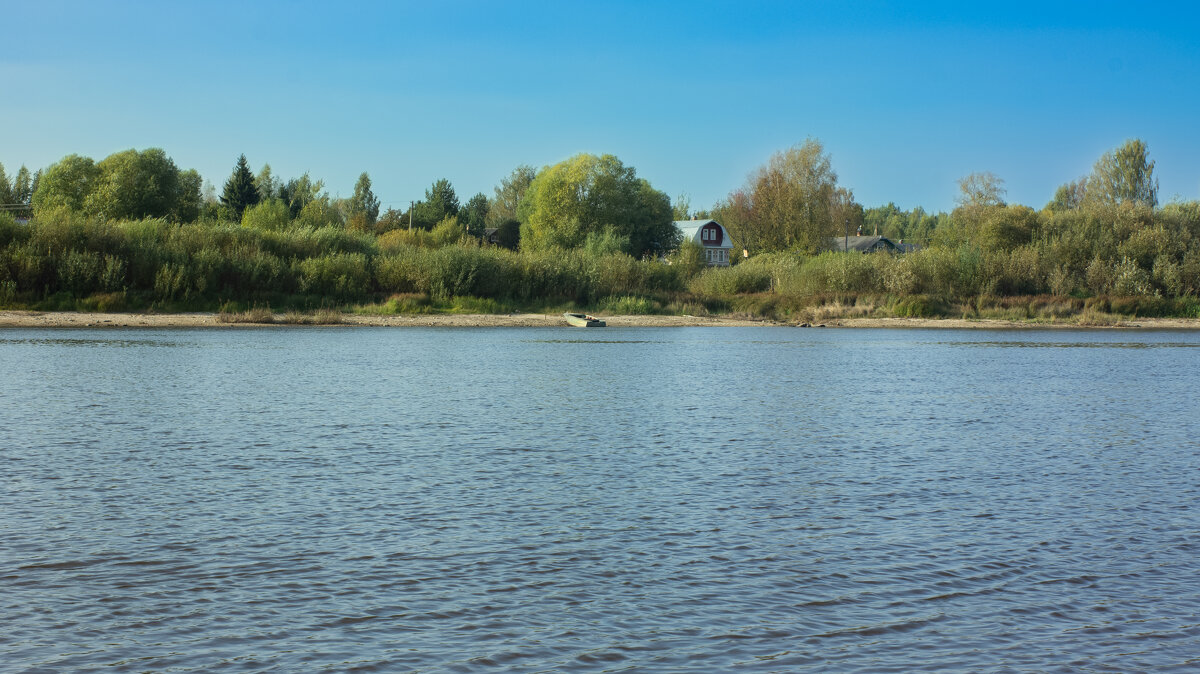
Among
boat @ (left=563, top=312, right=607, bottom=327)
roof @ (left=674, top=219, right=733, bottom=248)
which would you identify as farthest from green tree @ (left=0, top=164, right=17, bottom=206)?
boat @ (left=563, top=312, right=607, bottom=327)

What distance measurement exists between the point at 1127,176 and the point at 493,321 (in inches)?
2973

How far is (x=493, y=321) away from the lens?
170 feet

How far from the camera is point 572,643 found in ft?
20.7

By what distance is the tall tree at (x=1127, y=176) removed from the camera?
9950 cm

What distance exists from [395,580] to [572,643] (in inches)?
69.2

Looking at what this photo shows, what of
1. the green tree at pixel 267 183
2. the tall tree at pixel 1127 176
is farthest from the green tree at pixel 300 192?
the tall tree at pixel 1127 176

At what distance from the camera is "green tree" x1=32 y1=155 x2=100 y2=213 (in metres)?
79.7

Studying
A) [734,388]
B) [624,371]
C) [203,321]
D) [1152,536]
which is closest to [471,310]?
[203,321]

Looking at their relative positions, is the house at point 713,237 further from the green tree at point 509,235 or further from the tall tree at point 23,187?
the tall tree at point 23,187

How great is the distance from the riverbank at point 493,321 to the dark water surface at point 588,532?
25.2 m

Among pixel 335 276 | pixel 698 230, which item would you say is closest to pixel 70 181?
pixel 335 276

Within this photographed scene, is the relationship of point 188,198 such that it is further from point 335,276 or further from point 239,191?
point 335,276

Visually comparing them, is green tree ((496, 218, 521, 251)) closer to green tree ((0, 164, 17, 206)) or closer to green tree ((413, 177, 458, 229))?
green tree ((413, 177, 458, 229))

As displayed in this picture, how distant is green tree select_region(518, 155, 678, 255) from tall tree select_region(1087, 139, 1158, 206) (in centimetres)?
4449
